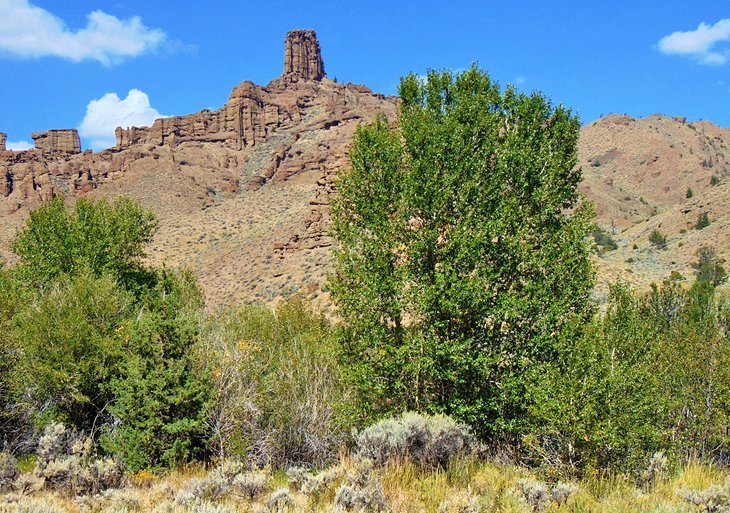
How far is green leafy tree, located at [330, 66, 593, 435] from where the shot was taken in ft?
38.9

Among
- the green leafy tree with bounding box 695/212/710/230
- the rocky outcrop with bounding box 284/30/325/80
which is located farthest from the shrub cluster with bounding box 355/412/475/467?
the rocky outcrop with bounding box 284/30/325/80

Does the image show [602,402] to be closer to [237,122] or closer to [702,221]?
[702,221]

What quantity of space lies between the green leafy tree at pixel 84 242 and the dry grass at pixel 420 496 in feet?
66.9

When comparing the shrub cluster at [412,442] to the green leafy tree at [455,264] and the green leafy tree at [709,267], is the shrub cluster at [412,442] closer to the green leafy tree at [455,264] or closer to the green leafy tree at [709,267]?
the green leafy tree at [455,264]

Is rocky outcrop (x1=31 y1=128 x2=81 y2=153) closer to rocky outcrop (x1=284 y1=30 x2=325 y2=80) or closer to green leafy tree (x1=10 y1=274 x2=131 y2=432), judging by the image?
rocky outcrop (x1=284 y1=30 x2=325 y2=80)

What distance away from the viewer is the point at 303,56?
502 feet

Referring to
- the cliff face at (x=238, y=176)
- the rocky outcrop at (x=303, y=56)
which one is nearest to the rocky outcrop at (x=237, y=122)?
the cliff face at (x=238, y=176)

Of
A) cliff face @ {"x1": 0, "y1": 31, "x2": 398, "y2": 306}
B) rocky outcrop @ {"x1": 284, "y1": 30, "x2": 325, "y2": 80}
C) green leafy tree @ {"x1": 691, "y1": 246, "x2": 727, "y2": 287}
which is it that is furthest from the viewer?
rocky outcrop @ {"x1": 284, "y1": 30, "x2": 325, "y2": 80}

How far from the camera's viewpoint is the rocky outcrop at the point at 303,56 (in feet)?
497

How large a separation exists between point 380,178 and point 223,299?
140 ft

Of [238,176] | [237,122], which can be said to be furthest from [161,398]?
[237,122]

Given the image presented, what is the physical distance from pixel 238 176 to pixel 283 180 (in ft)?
68.7

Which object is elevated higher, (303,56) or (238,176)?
(303,56)

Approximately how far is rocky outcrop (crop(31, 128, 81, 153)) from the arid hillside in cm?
31
